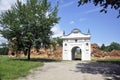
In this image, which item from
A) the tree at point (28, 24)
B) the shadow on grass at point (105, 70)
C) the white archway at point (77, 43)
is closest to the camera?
the shadow on grass at point (105, 70)

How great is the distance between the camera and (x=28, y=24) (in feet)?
109

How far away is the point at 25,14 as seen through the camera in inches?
1308

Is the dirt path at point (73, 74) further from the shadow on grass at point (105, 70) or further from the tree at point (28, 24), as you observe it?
the tree at point (28, 24)

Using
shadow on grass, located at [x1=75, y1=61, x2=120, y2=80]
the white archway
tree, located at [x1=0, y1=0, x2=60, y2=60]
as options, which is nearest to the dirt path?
shadow on grass, located at [x1=75, y1=61, x2=120, y2=80]

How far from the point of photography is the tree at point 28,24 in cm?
3297

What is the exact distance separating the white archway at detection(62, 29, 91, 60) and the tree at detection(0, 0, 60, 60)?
15.0m

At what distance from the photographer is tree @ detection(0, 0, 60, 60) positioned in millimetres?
32969

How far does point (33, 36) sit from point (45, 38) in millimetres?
1853

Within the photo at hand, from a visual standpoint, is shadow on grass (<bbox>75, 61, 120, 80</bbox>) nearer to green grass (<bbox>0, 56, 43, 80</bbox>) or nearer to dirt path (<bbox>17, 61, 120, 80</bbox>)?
dirt path (<bbox>17, 61, 120, 80</bbox>)

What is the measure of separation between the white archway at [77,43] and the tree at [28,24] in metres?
15.0

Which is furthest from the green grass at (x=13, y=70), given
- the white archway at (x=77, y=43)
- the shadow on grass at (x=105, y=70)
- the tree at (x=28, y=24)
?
the white archway at (x=77, y=43)

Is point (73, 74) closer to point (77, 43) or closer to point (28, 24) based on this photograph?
point (28, 24)

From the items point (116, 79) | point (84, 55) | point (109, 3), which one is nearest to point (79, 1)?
point (109, 3)

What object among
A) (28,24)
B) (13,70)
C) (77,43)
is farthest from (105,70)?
A: (77,43)
